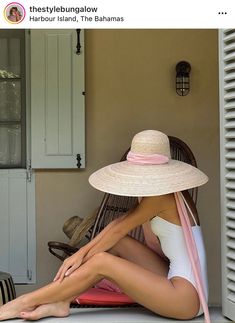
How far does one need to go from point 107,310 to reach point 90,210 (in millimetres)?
1467

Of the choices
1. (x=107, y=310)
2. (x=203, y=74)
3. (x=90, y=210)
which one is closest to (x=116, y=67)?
(x=203, y=74)

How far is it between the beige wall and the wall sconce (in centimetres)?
5

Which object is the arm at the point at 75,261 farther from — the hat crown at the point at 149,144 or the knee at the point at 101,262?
the hat crown at the point at 149,144

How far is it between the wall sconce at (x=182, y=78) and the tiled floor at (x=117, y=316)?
1929 millimetres

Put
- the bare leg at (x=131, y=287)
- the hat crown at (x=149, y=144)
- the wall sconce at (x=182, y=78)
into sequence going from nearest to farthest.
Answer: the bare leg at (x=131, y=287)
the hat crown at (x=149, y=144)
the wall sconce at (x=182, y=78)

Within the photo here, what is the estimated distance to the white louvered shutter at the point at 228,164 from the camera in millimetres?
3312

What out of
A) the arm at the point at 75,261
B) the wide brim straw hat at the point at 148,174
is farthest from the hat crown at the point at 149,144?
the arm at the point at 75,261
